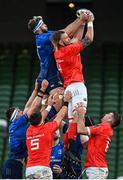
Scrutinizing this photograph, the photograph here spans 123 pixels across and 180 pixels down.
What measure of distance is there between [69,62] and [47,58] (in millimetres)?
568

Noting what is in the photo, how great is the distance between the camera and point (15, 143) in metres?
9.63

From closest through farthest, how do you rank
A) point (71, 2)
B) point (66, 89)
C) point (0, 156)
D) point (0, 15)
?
point (66, 89), point (0, 156), point (71, 2), point (0, 15)

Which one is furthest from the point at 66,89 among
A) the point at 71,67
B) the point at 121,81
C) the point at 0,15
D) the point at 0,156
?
the point at 0,15

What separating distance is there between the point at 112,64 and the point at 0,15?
2670mm

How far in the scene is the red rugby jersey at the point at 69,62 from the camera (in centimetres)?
933

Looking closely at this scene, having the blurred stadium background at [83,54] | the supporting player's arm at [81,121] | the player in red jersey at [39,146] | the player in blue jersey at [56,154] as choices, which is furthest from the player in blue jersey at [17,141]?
the blurred stadium background at [83,54]

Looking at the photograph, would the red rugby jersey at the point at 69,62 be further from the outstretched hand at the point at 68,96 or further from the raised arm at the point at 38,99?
the raised arm at the point at 38,99

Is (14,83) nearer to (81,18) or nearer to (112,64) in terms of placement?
(112,64)

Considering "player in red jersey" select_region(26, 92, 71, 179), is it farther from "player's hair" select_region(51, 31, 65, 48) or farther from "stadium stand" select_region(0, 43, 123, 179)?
"stadium stand" select_region(0, 43, 123, 179)

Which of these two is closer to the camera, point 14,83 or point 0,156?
point 0,156

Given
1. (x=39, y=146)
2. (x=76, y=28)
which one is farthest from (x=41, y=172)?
(x=76, y=28)

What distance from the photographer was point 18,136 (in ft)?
31.6

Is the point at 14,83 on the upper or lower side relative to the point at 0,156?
upper

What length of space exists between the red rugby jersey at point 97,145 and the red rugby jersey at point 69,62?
2.05 ft
